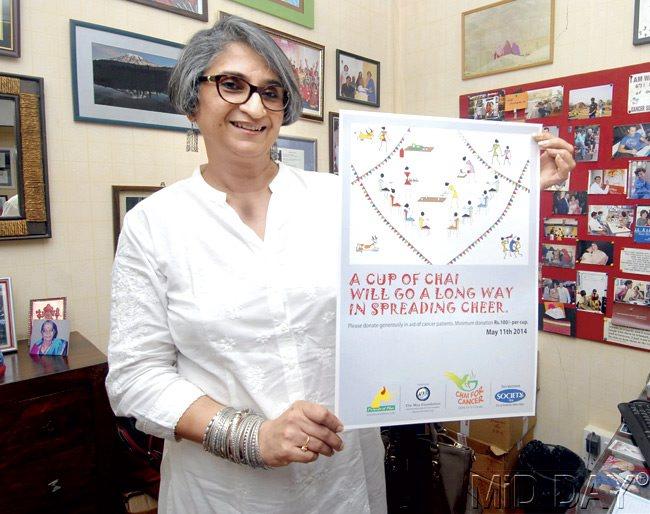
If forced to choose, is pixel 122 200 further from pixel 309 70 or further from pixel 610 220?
pixel 610 220

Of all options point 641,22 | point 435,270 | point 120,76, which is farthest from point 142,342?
point 641,22

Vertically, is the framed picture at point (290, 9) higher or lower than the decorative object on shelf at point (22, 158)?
higher

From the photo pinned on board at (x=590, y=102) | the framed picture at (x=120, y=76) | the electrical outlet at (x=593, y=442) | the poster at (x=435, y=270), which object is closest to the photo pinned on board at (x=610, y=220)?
the photo pinned on board at (x=590, y=102)

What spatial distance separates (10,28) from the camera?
1.41 meters

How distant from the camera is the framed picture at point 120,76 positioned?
1.56 m

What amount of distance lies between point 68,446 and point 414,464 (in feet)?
3.27

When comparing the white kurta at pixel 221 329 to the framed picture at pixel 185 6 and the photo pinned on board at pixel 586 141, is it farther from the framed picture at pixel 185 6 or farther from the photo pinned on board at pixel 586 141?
the photo pinned on board at pixel 586 141

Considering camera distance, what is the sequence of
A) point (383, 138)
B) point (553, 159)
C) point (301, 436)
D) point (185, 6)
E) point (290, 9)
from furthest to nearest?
1. point (290, 9)
2. point (185, 6)
3. point (553, 159)
4. point (383, 138)
5. point (301, 436)

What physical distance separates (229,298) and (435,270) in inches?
15.0

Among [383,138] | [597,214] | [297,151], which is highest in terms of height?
[297,151]

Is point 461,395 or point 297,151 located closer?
point 461,395

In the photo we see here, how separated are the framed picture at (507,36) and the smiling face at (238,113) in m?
1.76

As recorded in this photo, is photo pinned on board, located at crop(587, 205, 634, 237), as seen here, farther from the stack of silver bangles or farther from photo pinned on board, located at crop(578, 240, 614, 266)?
the stack of silver bangles

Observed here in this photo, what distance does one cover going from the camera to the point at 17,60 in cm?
145
